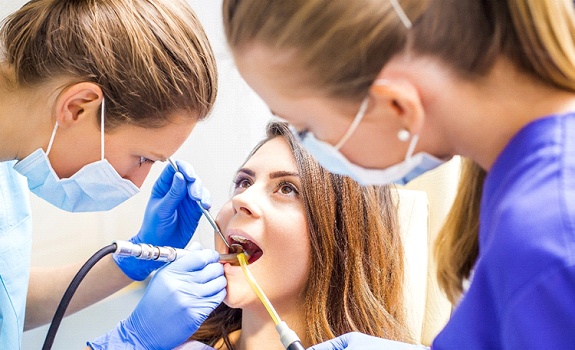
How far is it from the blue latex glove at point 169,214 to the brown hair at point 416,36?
1.04 meters

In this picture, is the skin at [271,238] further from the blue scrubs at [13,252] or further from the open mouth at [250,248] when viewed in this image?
the blue scrubs at [13,252]

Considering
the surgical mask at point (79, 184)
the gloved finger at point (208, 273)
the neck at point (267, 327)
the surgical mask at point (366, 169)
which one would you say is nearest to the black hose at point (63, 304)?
the surgical mask at point (79, 184)

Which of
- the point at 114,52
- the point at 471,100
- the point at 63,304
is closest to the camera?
the point at 471,100

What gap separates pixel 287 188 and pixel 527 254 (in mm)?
1062

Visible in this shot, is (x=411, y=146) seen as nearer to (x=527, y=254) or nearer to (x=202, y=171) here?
(x=527, y=254)

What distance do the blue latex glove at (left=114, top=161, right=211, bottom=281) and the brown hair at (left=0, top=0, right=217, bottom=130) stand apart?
0.47m

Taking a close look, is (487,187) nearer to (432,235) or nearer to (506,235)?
(506,235)

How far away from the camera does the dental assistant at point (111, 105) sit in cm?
128

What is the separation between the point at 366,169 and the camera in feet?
2.95

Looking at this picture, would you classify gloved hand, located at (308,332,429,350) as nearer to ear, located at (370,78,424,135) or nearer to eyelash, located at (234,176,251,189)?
eyelash, located at (234,176,251,189)

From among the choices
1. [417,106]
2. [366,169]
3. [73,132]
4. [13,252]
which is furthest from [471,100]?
[13,252]

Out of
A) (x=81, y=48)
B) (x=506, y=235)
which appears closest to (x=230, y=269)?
(x=81, y=48)

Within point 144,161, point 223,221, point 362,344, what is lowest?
point 362,344

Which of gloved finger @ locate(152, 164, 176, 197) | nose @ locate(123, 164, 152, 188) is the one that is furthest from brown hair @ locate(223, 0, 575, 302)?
gloved finger @ locate(152, 164, 176, 197)
